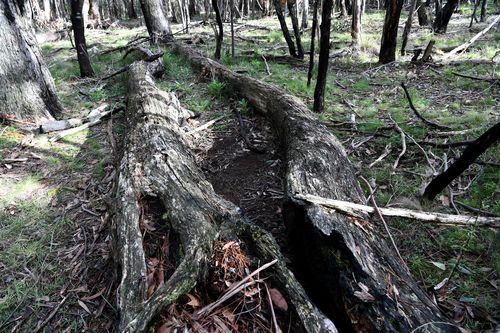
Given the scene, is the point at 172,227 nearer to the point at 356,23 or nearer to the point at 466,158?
the point at 466,158

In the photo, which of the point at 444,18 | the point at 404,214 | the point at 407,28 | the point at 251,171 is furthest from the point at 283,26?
the point at 404,214

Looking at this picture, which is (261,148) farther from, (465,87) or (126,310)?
(465,87)

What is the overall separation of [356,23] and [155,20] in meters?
6.73

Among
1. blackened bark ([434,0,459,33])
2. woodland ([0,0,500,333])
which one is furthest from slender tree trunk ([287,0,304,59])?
blackened bark ([434,0,459,33])

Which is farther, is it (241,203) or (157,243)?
(241,203)

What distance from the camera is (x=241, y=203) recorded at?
3.85 m

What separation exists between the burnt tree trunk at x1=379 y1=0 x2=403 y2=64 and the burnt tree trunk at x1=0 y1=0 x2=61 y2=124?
27.4 feet

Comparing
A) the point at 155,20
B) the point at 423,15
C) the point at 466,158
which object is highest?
the point at 155,20

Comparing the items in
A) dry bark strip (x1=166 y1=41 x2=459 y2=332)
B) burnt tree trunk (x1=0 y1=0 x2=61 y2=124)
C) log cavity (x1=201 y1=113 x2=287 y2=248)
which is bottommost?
log cavity (x1=201 y1=113 x2=287 y2=248)

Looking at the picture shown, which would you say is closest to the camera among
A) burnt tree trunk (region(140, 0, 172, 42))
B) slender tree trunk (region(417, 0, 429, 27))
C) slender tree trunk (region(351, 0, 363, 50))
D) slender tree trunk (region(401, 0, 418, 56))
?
slender tree trunk (region(401, 0, 418, 56))

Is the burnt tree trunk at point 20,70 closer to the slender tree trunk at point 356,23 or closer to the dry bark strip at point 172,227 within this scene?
the dry bark strip at point 172,227

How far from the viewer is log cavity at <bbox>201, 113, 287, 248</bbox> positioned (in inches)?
144

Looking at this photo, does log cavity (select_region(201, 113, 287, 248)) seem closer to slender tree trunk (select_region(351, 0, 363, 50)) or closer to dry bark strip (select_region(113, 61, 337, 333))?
dry bark strip (select_region(113, 61, 337, 333))

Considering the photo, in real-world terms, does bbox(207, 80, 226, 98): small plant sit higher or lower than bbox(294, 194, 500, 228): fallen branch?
higher
